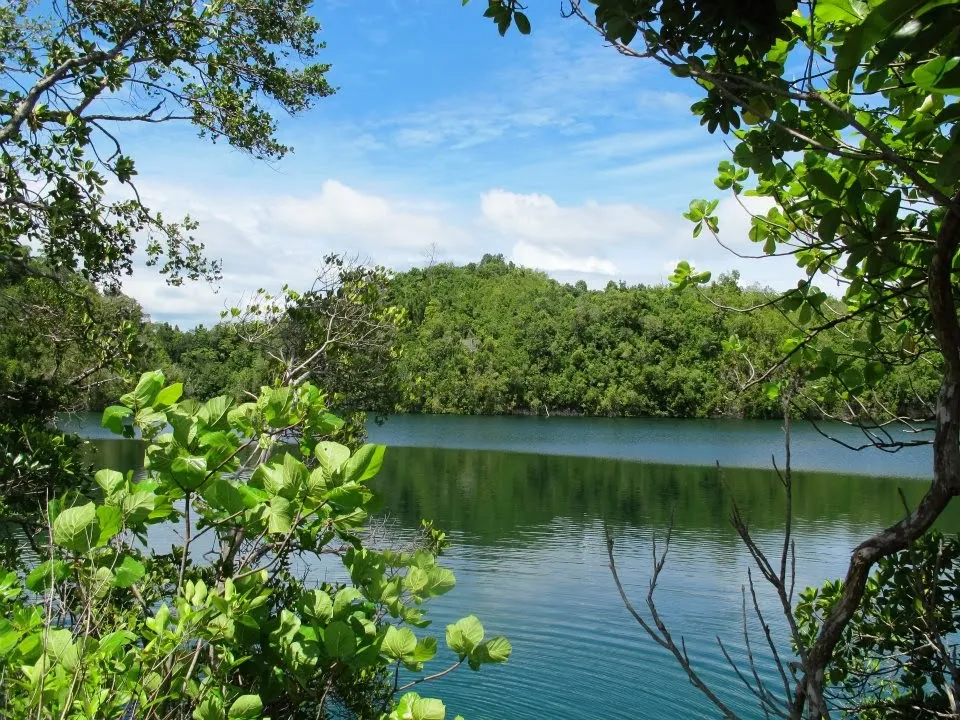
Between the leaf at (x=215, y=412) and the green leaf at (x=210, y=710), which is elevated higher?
the leaf at (x=215, y=412)

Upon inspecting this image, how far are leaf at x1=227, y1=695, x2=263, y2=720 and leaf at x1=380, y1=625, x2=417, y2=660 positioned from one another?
0.34 meters

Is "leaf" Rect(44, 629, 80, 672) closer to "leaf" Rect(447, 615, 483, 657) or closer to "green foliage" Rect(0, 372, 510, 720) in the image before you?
"green foliage" Rect(0, 372, 510, 720)

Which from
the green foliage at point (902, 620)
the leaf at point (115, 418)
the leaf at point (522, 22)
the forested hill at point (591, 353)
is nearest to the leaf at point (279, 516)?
the leaf at point (115, 418)

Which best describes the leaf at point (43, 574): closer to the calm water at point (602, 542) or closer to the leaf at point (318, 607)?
the leaf at point (318, 607)

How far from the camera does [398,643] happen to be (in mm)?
1673

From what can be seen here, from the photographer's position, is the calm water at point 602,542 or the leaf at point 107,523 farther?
the calm water at point 602,542

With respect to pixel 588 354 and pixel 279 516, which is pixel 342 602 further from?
pixel 588 354

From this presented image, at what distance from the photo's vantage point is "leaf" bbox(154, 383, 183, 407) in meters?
1.71

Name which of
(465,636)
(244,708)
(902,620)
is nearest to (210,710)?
(244,708)

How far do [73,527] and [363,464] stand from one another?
53 cm

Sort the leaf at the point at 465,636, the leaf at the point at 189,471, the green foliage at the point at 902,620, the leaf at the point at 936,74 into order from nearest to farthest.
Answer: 1. the leaf at the point at 936,74
2. the leaf at the point at 189,471
3. the leaf at the point at 465,636
4. the green foliage at the point at 902,620

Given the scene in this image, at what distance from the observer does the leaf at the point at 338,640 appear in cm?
154

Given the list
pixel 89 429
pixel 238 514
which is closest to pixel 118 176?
pixel 238 514

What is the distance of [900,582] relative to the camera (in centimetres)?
304
